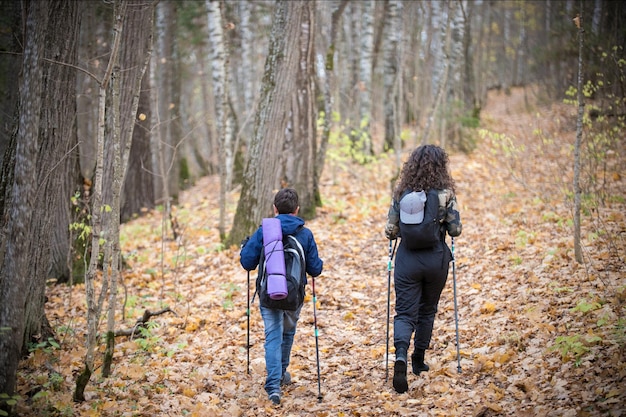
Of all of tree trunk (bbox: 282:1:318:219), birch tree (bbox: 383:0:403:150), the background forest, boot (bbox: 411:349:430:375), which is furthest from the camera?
birch tree (bbox: 383:0:403:150)

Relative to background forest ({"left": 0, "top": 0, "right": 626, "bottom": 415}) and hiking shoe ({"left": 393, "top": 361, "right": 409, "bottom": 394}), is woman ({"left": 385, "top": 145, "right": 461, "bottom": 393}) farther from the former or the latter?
background forest ({"left": 0, "top": 0, "right": 626, "bottom": 415})

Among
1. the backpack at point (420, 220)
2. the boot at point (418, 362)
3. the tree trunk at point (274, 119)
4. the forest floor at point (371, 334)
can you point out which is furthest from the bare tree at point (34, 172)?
the tree trunk at point (274, 119)

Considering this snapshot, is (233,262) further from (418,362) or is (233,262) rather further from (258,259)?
(418,362)

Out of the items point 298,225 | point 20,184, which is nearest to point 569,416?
point 298,225

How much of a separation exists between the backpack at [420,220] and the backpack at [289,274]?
3.34 ft

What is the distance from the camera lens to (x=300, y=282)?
190 inches

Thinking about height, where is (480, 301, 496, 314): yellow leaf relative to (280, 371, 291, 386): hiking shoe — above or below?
above

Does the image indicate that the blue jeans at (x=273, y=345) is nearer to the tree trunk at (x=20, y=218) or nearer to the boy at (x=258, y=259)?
the boy at (x=258, y=259)

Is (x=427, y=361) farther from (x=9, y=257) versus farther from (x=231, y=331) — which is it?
(x=9, y=257)

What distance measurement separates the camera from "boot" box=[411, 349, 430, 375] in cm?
514

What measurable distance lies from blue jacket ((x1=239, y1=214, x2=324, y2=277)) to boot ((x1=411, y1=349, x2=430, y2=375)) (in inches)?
52.7

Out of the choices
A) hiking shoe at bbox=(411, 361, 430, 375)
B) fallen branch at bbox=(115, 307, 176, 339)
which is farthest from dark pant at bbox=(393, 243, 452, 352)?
fallen branch at bbox=(115, 307, 176, 339)

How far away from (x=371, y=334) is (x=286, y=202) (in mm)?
2454

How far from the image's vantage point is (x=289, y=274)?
15.6 ft
